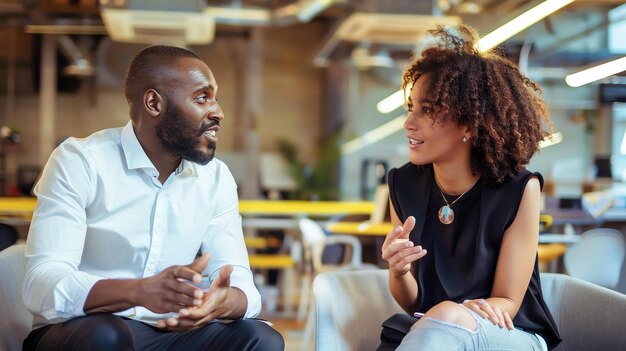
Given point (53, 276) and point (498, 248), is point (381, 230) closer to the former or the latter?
point (498, 248)

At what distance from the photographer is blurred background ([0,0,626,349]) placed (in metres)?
7.87

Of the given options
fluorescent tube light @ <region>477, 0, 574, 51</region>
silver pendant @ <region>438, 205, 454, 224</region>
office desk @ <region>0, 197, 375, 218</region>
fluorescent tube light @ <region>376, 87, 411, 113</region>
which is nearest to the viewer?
silver pendant @ <region>438, 205, 454, 224</region>

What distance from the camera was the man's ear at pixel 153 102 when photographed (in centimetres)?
197

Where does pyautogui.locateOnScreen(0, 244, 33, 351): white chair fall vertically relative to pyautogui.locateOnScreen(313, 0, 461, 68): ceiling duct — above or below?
below

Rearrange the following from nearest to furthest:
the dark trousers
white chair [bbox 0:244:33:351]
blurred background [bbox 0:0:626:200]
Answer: the dark trousers → white chair [bbox 0:244:33:351] → blurred background [bbox 0:0:626:200]

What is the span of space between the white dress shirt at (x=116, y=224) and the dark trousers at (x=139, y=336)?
0.15 ft

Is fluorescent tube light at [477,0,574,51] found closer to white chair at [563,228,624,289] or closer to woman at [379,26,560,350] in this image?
white chair at [563,228,624,289]

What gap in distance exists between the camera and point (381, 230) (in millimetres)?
5090

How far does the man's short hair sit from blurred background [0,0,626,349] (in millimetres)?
5263

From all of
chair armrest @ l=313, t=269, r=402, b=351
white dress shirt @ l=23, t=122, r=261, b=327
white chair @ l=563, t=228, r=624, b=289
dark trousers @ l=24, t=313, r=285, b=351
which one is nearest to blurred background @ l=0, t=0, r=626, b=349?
white chair @ l=563, t=228, r=624, b=289

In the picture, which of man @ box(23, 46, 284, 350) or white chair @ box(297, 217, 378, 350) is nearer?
man @ box(23, 46, 284, 350)

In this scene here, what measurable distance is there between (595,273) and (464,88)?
273 cm

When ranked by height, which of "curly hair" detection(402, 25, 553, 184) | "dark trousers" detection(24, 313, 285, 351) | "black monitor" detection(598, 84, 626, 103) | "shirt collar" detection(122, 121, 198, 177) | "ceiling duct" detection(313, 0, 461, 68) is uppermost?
Result: "ceiling duct" detection(313, 0, 461, 68)

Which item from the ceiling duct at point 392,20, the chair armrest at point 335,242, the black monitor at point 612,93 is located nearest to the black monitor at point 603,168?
the ceiling duct at point 392,20
